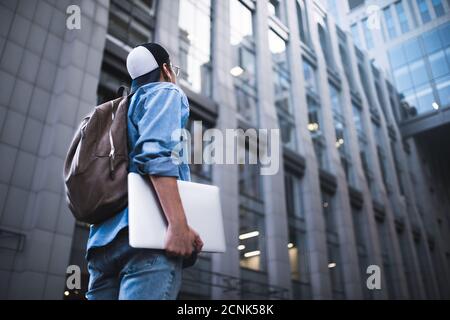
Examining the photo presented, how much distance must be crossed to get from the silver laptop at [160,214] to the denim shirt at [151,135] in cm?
8

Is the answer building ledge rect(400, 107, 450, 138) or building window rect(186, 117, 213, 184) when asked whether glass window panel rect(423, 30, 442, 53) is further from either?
building window rect(186, 117, 213, 184)

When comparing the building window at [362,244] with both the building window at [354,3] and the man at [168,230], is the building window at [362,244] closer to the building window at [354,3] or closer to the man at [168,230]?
the building window at [354,3]

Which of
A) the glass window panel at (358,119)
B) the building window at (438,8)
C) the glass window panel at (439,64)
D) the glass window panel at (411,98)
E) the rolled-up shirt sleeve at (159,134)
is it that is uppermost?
the glass window panel at (358,119)

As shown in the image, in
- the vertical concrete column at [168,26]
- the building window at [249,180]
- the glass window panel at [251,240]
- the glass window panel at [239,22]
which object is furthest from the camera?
the building window at [249,180]

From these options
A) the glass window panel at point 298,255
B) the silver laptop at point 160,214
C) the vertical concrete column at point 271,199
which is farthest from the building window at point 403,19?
the glass window panel at point 298,255

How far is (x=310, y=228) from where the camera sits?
1720 centimetres

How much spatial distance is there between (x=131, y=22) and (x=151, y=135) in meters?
12.3

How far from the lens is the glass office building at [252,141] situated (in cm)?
862

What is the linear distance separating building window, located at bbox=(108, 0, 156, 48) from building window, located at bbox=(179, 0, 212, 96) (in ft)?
3.83

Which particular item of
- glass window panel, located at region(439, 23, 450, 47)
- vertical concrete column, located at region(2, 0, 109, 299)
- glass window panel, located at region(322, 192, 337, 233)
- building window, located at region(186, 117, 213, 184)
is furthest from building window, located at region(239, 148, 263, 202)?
glass window panel, located at region(439, 23, 450, 47)

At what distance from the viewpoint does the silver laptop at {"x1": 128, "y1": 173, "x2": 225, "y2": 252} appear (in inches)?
60.0

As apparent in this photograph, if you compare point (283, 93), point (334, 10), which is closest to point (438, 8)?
point (334, 10)
